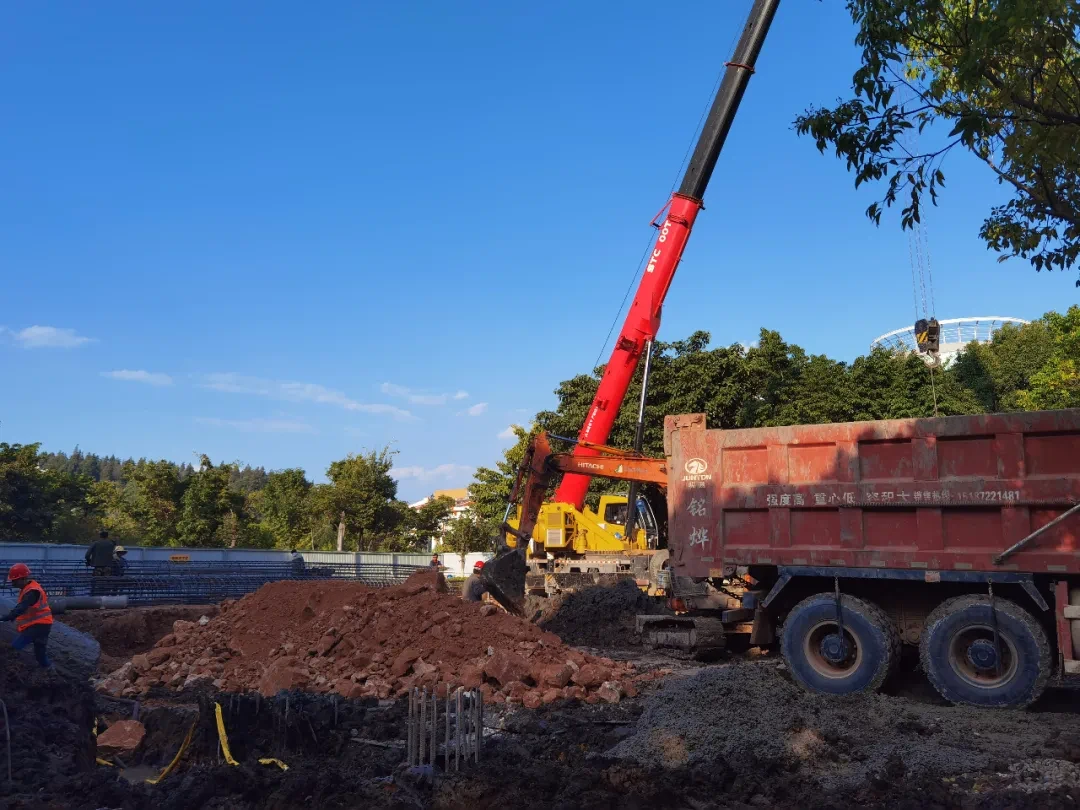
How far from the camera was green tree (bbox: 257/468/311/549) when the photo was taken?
155 feet

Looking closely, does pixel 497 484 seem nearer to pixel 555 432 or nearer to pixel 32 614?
pixel 555 432

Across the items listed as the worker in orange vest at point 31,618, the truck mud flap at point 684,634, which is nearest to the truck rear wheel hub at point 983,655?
the truck mud flap at point 684,634

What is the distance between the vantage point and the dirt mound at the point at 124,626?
1605 centimetres

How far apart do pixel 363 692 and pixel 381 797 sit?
16.0ft

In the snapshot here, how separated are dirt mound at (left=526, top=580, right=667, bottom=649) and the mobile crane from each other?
1.68ft

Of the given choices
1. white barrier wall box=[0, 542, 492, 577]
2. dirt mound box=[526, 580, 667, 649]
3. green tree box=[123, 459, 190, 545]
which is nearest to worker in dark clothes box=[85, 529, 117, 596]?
white barrier wall box=[0, 542, 492, 577]

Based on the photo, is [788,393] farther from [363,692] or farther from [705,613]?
[363,692]

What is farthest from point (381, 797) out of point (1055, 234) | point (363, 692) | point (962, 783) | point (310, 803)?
point (1055, 234)

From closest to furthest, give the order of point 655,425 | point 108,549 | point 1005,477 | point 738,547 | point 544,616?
point 1005,477 < point 738,547 < point 544,616 < point 108,549 < point 655,425

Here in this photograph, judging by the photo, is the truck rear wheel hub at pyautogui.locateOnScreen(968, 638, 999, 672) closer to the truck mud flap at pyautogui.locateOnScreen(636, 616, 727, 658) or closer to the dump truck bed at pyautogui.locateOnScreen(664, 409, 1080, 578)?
the dump truck bed at pyautogui.locateOnScreen(664, 409, 1080, 578)

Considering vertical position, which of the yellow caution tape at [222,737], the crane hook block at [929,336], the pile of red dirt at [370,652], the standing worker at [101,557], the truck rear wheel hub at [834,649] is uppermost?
the crane hook block at [929,336]

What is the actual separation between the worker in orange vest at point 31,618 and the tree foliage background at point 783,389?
20723 mm

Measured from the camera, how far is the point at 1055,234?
8.55 metres

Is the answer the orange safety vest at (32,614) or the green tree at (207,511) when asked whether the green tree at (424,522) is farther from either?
the orange safety vest at (32,614)
